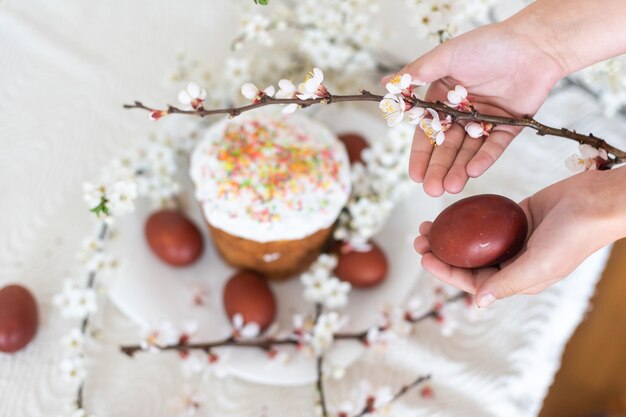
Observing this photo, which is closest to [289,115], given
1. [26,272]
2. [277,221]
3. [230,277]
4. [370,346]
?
[277,221]

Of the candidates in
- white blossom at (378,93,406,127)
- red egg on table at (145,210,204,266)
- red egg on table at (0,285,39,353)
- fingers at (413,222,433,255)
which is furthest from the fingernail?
red egg on table at (0,285,39,353)

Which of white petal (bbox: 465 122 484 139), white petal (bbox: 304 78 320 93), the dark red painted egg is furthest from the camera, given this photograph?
the dark red painted egg

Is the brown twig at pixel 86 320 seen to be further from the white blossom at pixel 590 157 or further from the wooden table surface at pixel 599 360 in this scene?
the wooden table surface at pixel 599 360

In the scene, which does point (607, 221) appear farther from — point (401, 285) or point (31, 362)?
point (31, 362)

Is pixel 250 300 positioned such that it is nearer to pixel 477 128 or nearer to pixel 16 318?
pixel 16 318

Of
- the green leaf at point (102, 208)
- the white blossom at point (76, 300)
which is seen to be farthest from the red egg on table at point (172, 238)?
the green leaf at point (102, 208)

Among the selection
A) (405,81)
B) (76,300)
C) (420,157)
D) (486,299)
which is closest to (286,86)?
(405,81)

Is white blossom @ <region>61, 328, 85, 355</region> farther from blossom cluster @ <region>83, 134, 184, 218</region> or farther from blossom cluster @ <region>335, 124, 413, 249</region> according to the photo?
blossom cluster @ <region>335, 124, 413, 249</region>
